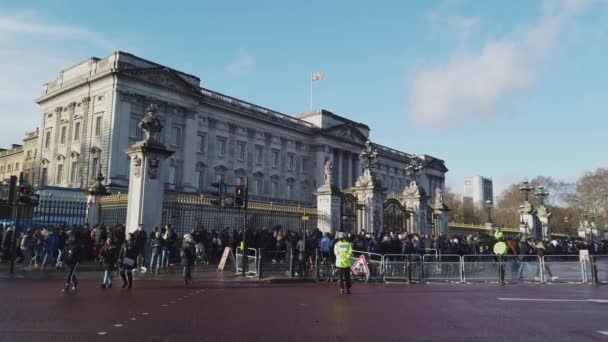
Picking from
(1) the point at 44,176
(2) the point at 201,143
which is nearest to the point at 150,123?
(2) the point at 201,143

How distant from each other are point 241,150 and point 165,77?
16.2 metres

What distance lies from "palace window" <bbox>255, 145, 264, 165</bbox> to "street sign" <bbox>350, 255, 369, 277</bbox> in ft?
172

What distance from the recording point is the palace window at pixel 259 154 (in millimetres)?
69000

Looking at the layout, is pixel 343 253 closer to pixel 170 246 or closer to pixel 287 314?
pixel 287 314

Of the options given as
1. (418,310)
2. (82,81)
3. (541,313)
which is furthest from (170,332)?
(82,81)

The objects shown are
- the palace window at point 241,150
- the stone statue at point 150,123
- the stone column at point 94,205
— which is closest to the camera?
the stone statue at point 150,123

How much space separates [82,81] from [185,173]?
49.1 ft

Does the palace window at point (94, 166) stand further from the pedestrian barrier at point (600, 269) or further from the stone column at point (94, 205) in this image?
the pedestrian barrier at point (600, 269)

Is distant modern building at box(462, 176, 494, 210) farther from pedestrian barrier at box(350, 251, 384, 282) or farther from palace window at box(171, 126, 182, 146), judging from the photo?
pedestrian barrier at box(350, 251, 384, 282)

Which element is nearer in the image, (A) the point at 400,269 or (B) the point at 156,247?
(B) the point at 156,247

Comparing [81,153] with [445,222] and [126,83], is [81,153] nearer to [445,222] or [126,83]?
[126,83]

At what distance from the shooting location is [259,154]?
228 ft

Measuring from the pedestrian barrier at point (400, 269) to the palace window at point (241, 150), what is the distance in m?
49.9

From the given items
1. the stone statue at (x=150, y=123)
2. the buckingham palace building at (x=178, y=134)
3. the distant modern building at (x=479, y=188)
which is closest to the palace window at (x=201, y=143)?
the buckingham palace building at (x=178, y=134)
